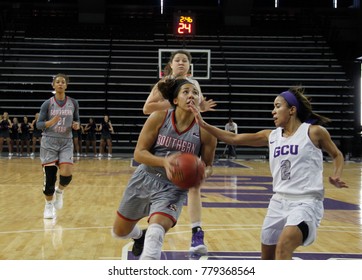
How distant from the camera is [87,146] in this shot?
2012 centimetres

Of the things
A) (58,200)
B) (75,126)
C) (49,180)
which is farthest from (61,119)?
(58,200)

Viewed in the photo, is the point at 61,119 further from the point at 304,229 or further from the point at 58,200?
the point at 304,229

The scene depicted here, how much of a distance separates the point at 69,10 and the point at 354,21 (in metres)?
12.6

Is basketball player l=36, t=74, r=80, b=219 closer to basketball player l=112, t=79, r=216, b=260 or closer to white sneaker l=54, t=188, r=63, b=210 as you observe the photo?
white sneaker l=54, t=188, r=63, b=210

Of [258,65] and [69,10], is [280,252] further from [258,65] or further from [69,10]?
[69,10]

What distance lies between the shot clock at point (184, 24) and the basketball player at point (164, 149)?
49.0 ft

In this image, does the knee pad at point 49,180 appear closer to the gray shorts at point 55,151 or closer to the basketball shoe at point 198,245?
the gray shorts at point 55,151

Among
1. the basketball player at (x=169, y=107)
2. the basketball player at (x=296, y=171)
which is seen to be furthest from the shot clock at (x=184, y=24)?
the basketball player at (x=296, y=171)

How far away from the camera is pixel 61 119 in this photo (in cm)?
723

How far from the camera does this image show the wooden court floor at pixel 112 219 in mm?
5211

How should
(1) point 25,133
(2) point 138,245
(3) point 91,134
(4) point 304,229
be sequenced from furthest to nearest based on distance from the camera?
(1) point 25,133, (3) point 91,134, (2) point 138,245, (4) point 304,229

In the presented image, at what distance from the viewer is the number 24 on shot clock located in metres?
19.0

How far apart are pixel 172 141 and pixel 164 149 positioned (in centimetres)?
9

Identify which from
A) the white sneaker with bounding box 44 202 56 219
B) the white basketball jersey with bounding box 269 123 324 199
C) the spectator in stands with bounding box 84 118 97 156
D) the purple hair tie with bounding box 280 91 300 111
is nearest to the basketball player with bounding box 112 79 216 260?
the white basketball jersey with bounding box 269 123 324 199
